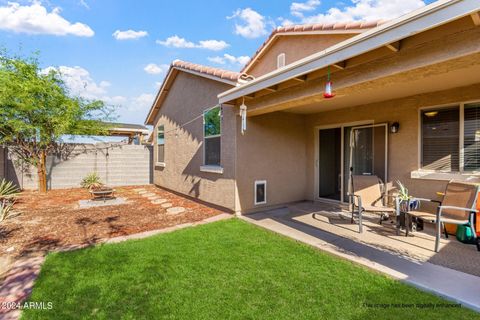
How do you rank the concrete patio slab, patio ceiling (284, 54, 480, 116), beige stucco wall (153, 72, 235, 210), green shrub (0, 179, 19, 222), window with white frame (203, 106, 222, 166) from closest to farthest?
1. the concrete patio slab
2. patio ceiling (284, 54, 480, 116)
3. green shrub (0, 179, 19, 222)
4. beige stucco wall (153, 72, 235, 210)
5. window with white frame (203, 106, 222, 166)

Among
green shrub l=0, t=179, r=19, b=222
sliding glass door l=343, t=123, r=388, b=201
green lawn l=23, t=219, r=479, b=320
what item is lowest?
green lawn l=23, t=219, r=479, b=320

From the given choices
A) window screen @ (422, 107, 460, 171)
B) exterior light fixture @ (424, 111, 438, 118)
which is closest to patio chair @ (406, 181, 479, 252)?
window screen @ (422, 107, 460, 171)

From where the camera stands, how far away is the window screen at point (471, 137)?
534 centimetres

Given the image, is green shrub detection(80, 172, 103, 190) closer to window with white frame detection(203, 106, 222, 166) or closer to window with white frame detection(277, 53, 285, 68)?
window with white frame detection(203, 106, 222, 166)

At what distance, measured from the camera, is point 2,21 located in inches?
381

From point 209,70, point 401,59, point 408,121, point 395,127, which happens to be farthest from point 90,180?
point 401,59

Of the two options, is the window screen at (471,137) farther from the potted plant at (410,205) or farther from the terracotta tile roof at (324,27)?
the terracotta tile roof at (324,27)

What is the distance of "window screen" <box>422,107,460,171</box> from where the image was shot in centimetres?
567

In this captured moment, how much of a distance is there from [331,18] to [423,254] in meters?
13.0

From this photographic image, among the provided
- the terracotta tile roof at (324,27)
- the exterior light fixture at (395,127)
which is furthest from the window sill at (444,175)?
the terracotta tile roof at (324,27)

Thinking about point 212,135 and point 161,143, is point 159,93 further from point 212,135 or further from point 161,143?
point 212,135

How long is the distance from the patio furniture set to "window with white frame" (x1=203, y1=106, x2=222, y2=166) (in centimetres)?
417

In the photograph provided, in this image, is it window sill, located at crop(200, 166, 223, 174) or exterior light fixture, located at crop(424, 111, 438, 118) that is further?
window sill, located at crop(200, 166, 223, 174)

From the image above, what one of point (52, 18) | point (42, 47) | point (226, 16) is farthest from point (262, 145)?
point (52, 18)
